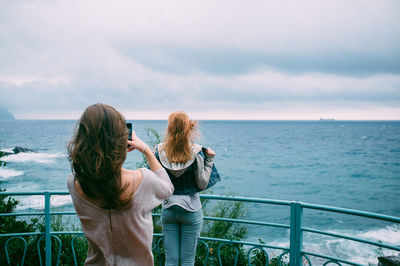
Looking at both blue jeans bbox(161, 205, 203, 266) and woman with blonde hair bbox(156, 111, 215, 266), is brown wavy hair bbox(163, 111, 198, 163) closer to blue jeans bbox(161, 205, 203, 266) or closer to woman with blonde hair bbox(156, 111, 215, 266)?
woman with blonde hair bbox(156, 111, 215, 266)

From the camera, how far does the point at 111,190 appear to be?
1464 mm

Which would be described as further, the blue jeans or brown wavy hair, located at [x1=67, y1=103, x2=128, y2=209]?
the blue jeans

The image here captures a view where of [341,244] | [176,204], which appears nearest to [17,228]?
[176,204]

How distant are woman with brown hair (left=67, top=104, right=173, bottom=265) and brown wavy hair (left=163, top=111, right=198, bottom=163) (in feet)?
2.78

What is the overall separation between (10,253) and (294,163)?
4735 cm

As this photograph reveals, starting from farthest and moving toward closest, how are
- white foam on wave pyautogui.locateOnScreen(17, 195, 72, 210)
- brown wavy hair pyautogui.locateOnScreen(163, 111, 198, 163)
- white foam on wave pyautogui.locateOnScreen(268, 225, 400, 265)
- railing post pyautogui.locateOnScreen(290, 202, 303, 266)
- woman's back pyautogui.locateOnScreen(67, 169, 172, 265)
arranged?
1. white foam on wave pyautogui.locateOnScreen(17, 195, 72, 210)
2. white foam on wave pyautogui.locateOnScreen(268, 225, 400, 265)
3. railing post pyautogui.locateOnScreen(290, 202, 303, 266)
4. brown wavy hair pyautogui.locateOnScreen(163, 111, 198, 163)
5. woman's back pyautogui.locateOnScreen(67, 169, 172, 265)

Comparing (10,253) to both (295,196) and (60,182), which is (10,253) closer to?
(60,182)

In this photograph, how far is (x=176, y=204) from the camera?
2.63m

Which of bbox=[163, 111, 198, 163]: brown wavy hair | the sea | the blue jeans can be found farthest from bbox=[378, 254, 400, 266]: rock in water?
bbox=[163, 111, 198, 163]: brown wavy hair

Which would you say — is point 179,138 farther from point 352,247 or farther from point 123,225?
point 352,247

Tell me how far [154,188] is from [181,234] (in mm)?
1238

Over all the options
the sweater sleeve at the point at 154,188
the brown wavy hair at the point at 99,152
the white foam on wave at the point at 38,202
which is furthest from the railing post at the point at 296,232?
the white foam on wave at the point at 38,202

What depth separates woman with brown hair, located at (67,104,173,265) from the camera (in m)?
1.43

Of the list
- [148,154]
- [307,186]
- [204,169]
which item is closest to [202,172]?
[204,169]
